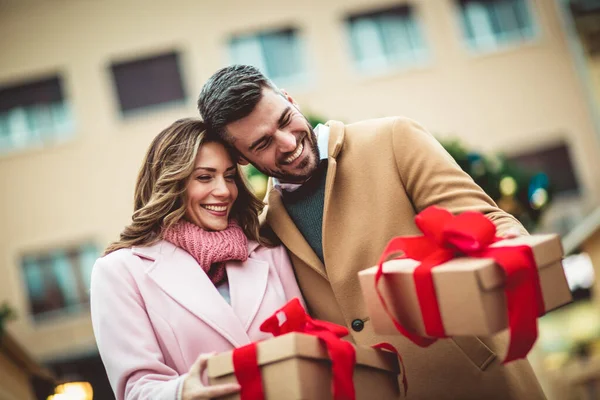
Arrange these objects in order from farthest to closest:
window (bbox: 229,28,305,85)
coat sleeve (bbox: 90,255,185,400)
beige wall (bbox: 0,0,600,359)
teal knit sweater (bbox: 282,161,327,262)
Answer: window (bbox: 229,28,305,85)
beige wall (bbox: 0,0,600,359)
teal knit sweater (bbox: 282,161,327,262)
coat sleeve (bbox: 90,255,185,400)

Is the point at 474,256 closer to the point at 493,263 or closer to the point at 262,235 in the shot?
the point at 493,263

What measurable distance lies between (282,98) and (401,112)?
9.59 metres

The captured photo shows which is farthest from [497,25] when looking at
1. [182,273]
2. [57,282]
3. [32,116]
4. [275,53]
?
[182,273]

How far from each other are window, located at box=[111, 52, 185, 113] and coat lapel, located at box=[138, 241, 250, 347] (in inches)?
372

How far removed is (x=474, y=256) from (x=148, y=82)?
35.0 ft

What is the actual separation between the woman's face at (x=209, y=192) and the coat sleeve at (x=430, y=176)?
0.74 metres

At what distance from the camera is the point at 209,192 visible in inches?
100

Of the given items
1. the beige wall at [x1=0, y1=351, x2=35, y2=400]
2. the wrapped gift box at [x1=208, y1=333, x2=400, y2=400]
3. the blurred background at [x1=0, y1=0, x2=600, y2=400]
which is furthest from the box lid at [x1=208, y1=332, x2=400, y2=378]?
the blurred background at [x1=0, y1=0, x2=600, y2=400]

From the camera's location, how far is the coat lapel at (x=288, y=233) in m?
2.48

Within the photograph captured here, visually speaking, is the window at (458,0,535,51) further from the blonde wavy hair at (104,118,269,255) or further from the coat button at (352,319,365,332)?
the coat button at (352,319,365,332)

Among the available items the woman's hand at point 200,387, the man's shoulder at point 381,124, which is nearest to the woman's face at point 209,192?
the man's shoulder at point 381,124

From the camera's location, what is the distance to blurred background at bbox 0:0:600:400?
11.2 meters

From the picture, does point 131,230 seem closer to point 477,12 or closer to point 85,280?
point 85,280

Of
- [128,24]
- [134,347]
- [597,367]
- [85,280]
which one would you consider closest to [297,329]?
[134,347]
